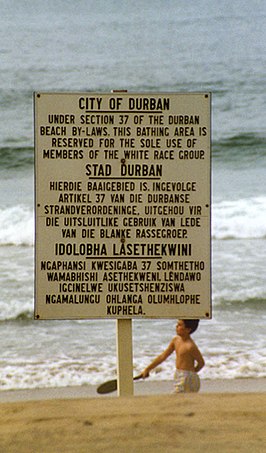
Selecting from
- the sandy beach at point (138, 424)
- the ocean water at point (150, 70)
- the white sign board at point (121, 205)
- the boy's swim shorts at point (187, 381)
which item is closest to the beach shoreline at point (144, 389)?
the boy's swim shorts at point (187, 381)

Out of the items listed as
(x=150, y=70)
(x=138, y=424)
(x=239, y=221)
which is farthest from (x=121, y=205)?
(x=150, y=70)

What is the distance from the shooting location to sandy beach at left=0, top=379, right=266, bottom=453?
34.0 inches

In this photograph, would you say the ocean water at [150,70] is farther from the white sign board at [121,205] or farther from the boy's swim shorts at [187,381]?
the white sign board at [121,205]

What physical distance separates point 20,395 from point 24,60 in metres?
7.09

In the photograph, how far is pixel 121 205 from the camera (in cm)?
171

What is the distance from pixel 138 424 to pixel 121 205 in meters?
0.83

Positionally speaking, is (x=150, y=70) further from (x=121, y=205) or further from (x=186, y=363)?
(x=121, y=205)

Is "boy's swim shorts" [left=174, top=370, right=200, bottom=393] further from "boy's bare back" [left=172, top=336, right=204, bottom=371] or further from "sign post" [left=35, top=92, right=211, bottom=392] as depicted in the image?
"sign post" [left=35, top=92, right=211, bottom=392]

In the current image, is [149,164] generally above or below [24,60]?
below

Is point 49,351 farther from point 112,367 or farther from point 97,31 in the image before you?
point 97,31

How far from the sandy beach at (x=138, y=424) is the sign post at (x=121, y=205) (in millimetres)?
724

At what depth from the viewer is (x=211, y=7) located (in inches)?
412

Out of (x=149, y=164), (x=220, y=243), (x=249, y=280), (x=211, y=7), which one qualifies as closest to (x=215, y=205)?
(x=220, y=243)

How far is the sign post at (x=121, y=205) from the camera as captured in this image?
1717 mm
